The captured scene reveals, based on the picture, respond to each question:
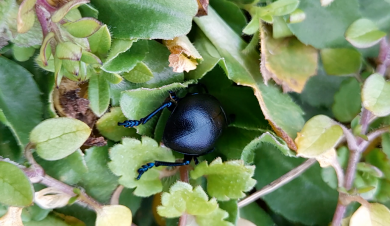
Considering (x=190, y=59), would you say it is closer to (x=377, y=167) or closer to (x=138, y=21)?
(x=138, y=21)

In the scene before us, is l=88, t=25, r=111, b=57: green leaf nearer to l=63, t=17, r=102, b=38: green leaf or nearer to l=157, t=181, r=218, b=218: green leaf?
l=63, t=17, r=102, b=38: green leaf

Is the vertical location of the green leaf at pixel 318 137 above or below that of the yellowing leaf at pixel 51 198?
above

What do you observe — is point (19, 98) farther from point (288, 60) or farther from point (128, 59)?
point (288, 60)

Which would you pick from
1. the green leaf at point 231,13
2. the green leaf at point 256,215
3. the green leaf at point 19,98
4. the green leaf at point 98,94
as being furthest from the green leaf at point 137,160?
the green leaf at point 231,13

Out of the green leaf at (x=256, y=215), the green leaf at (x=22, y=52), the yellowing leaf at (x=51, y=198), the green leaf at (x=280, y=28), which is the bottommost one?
the green leaf at (x=256, y=215)

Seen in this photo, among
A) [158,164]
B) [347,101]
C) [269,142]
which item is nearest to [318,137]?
[269,142]

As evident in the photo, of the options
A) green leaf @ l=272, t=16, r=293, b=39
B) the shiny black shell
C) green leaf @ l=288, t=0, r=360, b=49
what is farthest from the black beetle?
green leaf @ l=288, t=0, r=360, b=49

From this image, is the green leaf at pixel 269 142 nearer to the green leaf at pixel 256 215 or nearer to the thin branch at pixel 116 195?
the green leaf at pixel 256 215
